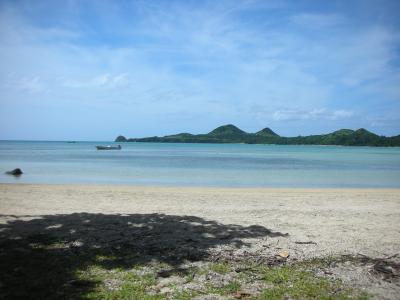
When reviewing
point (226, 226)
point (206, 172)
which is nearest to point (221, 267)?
point (226, 226)

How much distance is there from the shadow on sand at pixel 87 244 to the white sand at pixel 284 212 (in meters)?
0.97

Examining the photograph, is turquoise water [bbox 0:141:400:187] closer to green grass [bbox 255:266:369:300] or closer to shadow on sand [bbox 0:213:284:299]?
shadow on sand [bbox 0:213:284:299]

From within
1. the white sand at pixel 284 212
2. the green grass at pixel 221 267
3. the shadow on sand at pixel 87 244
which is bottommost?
the white sand at pixel 284 212

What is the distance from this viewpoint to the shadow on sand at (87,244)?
541 cm

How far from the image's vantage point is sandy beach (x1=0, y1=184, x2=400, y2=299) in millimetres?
7191

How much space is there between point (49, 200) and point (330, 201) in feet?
37.3

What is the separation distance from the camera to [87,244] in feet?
24.0

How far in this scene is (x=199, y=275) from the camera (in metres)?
5.87

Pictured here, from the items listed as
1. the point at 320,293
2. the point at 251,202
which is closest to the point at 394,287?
the point at 320,293

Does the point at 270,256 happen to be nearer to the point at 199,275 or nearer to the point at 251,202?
the point at 199,275

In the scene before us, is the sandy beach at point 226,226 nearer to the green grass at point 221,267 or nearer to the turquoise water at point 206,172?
the green grass at point 221,267

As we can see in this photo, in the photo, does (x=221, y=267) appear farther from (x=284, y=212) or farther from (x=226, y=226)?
(x=284, y=212)

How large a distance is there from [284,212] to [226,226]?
3.38 meters

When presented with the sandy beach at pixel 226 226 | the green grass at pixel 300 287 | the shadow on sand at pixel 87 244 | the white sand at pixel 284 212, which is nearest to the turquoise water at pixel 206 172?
the white sand at pixel 284 212
